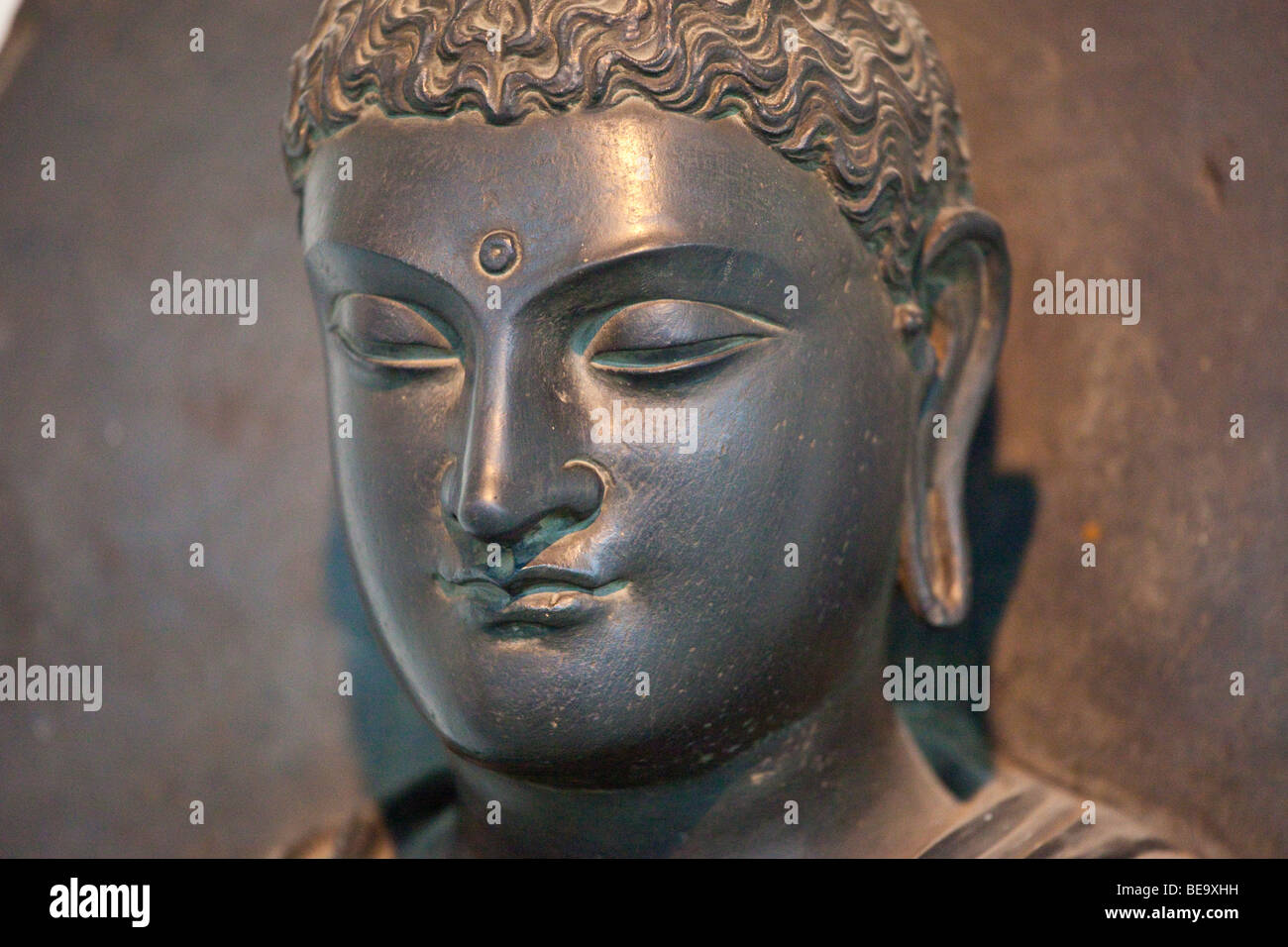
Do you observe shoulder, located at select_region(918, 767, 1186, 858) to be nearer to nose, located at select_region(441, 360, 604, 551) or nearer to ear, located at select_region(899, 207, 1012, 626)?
ear, located at select_region(899, 207, 1012, 626)

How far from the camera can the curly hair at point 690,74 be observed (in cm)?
162

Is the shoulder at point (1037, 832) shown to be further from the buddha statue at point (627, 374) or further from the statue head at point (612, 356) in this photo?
the statue head at point (612, 356)

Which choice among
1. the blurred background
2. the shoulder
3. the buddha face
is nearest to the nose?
the buddha face

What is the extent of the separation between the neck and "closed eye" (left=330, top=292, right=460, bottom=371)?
18.4 inches

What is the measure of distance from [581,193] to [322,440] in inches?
36.8

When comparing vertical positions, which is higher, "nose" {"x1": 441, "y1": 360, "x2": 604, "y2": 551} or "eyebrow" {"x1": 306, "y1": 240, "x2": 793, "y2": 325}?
"eyebrow" {"x1": 306, "y1": 240, "x2": 793, "y2": 325}

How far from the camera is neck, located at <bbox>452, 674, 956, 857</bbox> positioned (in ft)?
5.84

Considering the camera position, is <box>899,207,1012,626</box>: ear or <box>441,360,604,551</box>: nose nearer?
<box>441,360,604,551</box>: nose

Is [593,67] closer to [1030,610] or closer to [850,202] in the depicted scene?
[850,202]

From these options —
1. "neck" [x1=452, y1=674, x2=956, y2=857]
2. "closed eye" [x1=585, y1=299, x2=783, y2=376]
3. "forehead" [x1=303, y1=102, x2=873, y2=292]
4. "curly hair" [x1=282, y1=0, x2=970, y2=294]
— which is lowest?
"neck" [x1=452, y1=674, x2=956, y2=857]

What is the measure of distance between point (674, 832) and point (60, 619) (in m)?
1.10

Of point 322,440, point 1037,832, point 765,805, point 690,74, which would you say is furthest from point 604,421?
point 322,440

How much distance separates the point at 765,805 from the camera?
1.80 m

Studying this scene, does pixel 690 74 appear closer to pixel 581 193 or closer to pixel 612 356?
pixel 581 193
